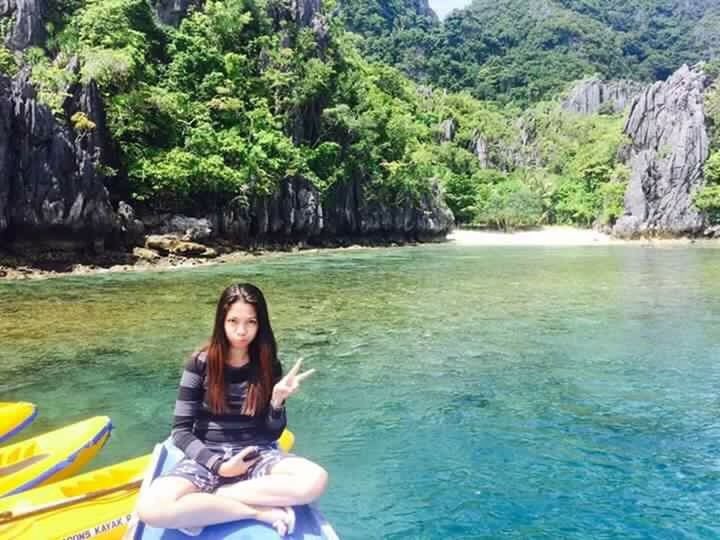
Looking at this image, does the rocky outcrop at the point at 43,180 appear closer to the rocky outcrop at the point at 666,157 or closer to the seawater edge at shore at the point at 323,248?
the seawater edge at shore at the point at 323,248

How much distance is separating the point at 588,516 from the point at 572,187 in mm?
62614

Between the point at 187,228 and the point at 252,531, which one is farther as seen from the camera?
the point at 187,228

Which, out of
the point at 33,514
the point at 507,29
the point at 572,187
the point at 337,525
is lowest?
the point at 337,525

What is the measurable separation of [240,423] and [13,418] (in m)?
3.16

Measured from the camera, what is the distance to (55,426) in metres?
7.24

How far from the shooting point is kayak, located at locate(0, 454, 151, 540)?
3729 mm

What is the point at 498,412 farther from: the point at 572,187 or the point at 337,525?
the point at 572,187

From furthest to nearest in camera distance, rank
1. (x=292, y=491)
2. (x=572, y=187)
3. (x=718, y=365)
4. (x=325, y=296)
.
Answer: (x=572, y=187)
(x=325, y=296)
(x=718, y=365)
(x=292, y=491)

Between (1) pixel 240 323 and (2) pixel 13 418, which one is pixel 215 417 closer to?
(1) pixel 240 323

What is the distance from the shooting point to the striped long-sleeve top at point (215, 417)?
3.82 m

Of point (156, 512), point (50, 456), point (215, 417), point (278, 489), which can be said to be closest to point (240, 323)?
point (215, 417)

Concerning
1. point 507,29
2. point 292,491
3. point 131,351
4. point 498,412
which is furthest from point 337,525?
point 507,29

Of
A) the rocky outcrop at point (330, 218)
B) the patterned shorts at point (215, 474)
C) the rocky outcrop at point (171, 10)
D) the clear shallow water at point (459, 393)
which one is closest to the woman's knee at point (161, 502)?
the patterned shorts at point (215, 474)

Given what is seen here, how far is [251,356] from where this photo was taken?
3941 mm
